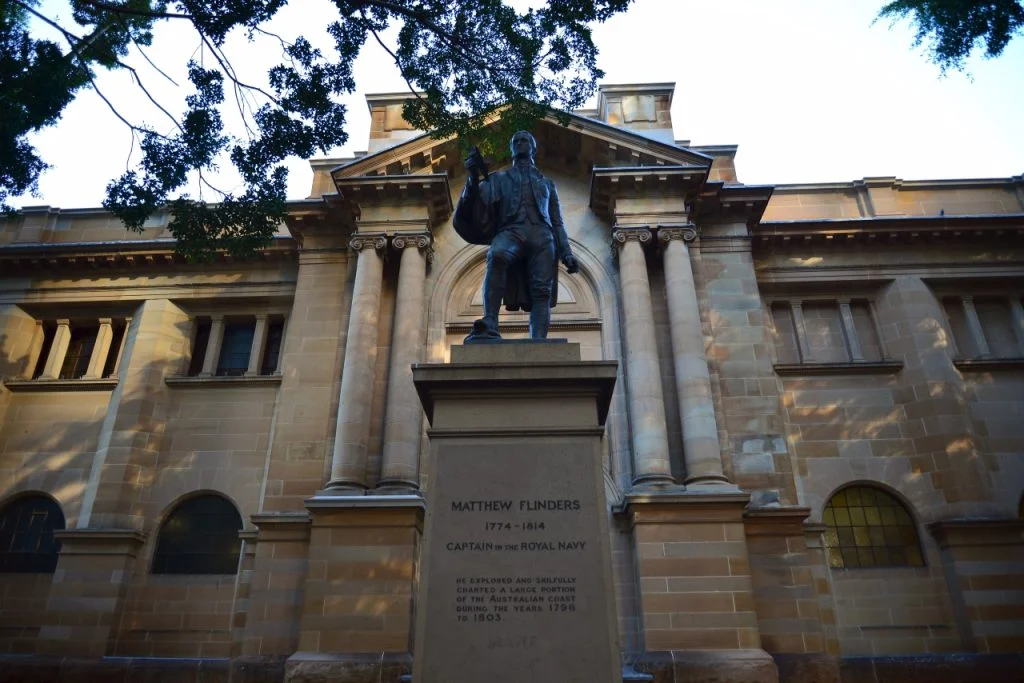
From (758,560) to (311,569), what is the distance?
847 cm

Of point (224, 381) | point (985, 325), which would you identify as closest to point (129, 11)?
point (224, 381)

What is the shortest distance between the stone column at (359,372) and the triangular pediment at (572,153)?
1827mm

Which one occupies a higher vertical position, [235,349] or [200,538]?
[235,349]

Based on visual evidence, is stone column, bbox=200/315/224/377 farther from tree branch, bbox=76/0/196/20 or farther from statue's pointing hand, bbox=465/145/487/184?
statue's pointing hand, bbox=465/145/487/184

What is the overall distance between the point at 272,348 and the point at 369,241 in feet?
15.2

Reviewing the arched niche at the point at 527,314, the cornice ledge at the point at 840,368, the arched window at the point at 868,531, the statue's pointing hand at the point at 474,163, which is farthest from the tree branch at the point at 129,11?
the arched window at the point at 868,531

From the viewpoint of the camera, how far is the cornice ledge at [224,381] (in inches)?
676

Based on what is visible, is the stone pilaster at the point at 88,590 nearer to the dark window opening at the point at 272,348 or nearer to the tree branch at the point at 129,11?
the dark window opening at the point at 272,348

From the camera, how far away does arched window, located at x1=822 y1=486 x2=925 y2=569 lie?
15039 mm

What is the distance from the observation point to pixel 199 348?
18.8 m

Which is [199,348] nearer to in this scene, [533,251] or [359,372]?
[359,372]

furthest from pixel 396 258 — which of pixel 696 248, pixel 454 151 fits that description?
pixel 696 248

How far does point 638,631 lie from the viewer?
42.2 ft

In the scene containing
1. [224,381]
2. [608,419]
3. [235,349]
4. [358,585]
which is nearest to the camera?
[358,585]
